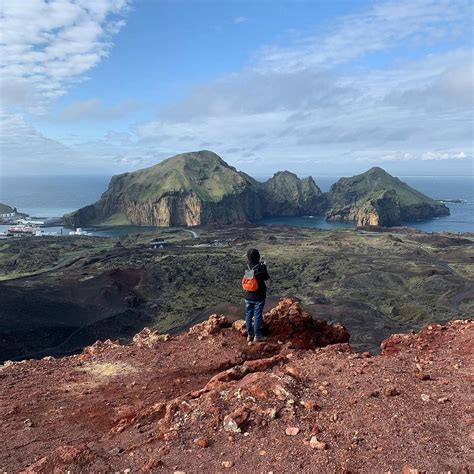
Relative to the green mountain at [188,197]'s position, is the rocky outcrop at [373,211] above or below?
below

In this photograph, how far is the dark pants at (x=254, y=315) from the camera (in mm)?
11184

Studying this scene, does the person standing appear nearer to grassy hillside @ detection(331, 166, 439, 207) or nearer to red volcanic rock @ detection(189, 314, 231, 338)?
red volcanic rock @ detection(189, 314, 231, 338)

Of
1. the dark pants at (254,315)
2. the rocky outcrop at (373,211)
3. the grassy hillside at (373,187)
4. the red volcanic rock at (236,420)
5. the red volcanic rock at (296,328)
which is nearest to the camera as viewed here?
the red volcanic rock at (236,420)

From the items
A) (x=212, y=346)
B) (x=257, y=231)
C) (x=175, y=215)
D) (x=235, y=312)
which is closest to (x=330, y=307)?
(x=235, y=312)

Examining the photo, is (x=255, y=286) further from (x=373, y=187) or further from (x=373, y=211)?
(x=373, y=187)

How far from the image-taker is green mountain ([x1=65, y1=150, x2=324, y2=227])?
158 metres

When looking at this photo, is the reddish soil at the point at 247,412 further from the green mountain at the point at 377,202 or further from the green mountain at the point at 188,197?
the green mountain at the point at 377,202

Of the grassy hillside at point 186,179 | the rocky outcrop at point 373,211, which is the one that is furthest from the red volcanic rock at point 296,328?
the grassy hillside at point 186,179

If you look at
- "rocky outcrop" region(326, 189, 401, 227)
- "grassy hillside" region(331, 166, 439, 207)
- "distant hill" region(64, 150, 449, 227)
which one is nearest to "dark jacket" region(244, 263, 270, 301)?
"rocky outcrop" region(326, 189, 401, 227)

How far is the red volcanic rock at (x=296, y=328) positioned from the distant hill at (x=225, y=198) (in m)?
142

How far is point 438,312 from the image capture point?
44.8 metres

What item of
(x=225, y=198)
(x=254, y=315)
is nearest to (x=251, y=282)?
(x=254, y=315)

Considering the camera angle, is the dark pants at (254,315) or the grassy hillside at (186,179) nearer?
the dark pants at (254,315)

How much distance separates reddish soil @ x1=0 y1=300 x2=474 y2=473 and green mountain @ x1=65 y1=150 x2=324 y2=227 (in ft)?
481
